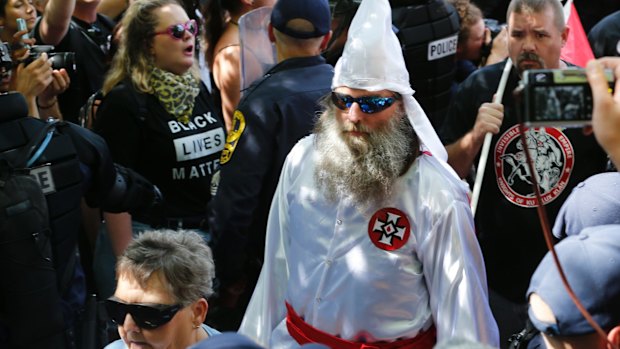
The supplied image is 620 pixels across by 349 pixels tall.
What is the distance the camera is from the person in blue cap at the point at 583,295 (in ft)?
9.60

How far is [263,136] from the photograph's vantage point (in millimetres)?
5137

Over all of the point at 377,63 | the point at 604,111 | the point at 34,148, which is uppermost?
the point at 604,111

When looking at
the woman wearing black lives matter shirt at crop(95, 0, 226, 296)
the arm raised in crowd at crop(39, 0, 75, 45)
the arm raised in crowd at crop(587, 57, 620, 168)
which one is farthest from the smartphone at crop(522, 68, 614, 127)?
the arm raised in crowd at crop(39, 0, 75, 45)

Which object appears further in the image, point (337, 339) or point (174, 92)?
point (174, 92)

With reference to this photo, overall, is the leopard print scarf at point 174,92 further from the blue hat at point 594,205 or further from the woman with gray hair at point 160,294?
the blue hat at point 594,205

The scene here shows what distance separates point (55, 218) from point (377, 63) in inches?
65.3

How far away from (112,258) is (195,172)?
25.7 inches

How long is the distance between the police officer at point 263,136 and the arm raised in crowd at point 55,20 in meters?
1.87

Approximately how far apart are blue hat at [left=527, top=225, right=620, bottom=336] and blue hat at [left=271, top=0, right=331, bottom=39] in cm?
257

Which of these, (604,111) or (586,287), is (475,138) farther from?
(604,111)

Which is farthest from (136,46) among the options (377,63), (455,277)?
(455,277)

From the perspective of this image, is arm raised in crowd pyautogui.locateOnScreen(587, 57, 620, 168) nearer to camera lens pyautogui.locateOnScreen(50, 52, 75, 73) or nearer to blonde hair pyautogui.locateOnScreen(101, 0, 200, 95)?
blonde hair pyautogui.locateOnScreen(101, 0, 200, 95)

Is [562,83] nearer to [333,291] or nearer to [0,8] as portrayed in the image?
[333,291]

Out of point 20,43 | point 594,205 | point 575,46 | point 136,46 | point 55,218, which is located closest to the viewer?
point 594,205
